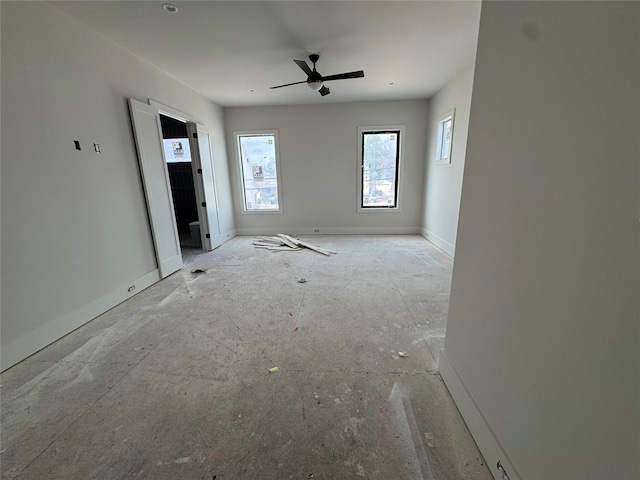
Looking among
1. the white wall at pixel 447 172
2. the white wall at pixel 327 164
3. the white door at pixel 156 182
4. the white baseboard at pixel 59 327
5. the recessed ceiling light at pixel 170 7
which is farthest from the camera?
the white wall at pixel 327 164

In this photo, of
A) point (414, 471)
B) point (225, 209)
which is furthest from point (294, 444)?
point (225, 209)

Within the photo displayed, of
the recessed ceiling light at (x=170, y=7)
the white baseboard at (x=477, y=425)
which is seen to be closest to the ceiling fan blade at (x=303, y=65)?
the recessed ceiling light at (x=170, y=7)

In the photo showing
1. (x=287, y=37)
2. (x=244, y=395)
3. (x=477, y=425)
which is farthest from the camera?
(x=287, y=37)

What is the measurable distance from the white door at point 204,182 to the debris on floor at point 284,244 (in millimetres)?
956

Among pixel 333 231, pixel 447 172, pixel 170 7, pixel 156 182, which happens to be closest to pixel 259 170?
pixel 333 231

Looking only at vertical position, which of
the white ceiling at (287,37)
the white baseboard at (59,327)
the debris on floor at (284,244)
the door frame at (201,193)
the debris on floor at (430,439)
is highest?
the white ceiling at (287,37)

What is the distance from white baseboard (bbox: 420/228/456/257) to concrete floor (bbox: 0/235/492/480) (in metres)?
1.68

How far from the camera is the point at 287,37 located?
279cm

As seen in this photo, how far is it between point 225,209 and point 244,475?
516 cm

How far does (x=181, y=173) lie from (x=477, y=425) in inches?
270

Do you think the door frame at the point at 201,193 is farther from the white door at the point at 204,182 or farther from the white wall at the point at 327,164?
the white wall at the point at 327,164

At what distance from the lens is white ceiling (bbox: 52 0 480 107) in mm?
2279

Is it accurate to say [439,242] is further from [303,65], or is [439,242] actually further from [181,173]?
[181,173]

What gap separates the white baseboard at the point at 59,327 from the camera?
1882 mm
